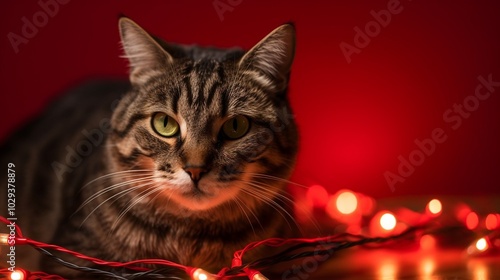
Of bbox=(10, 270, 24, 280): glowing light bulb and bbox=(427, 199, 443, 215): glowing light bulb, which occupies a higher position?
bbox=(427, 199, 443, 215): glowing light bulb

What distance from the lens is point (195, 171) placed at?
120cm

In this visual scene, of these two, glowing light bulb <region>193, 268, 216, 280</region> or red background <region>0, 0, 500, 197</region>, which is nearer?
glowing light bulb <region>193, 268, 216, 280</region>

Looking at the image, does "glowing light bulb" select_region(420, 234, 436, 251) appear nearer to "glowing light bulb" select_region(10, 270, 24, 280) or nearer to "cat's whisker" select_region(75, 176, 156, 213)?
"cat's whisker" select_region(75, 176, 156, 213)

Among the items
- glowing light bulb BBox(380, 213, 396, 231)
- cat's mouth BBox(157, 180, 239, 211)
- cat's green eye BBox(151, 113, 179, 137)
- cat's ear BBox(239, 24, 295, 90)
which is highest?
cat's ear BBox(239, 24, 295, 90)

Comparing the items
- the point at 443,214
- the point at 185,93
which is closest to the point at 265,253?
the point at 185,93

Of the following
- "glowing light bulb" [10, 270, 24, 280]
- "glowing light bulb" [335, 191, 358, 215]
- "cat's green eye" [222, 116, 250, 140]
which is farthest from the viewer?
"glowing light bulb" [335, 191, 358, 215]

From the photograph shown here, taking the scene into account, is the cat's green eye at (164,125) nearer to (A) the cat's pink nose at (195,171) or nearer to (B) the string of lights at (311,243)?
(A) the cat's pink nose at (195,171)

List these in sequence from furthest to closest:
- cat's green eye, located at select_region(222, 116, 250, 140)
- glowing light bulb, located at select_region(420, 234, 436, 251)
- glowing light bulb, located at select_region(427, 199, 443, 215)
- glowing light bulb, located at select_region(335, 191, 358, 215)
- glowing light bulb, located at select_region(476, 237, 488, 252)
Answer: glowing light bulb, located at select_region(335, 191, 358, 215)
glowing light bulb, located at select_region(427, 199, 443, 215)
glowing light bulb, located at select_region(420, 234, 436, 251)
glowing light bulb, located at select_region(476, 237, 488, 252)
cat's green eye, located at select_region(222, 116, 250, 140)

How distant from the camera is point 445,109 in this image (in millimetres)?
2162

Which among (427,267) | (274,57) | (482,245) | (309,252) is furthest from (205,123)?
(482,245)

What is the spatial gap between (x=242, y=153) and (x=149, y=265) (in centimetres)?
33

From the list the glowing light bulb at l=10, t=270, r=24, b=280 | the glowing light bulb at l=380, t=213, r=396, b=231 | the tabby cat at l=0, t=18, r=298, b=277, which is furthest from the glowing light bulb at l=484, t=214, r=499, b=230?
the glowing light bulb at l=10, t=270, r=24, b=280

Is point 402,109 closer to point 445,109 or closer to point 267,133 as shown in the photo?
point 445,109

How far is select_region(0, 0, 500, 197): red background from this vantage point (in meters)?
2.08
